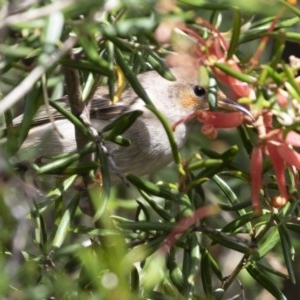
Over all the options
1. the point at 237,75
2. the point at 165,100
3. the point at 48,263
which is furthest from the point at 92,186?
the point at 165,100

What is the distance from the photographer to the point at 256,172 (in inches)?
82.4

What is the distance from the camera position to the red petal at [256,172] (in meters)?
2.07

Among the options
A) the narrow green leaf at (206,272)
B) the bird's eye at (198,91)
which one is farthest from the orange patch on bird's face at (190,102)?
the narrow green leaf at (206,272)

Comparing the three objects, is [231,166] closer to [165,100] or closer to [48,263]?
[48,263]

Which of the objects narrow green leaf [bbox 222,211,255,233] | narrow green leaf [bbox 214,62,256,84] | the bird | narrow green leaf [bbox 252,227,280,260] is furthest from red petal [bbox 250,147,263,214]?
the bird

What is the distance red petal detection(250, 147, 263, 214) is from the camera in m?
2.07

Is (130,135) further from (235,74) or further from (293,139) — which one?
(235,74)

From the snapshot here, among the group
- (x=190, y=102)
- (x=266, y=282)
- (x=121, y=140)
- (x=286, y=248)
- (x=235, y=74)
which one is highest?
(x=235, y=74)

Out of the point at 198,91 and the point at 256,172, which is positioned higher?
the point at 256,172

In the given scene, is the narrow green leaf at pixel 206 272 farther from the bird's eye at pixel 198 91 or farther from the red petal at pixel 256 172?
the bird's eye at pixel 198 91

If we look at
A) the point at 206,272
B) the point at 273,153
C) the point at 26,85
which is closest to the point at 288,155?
the point at 273,153

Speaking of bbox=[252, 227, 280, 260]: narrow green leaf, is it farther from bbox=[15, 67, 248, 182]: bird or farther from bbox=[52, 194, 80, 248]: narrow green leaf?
bbox=[15, 67, 248, 182]: bird

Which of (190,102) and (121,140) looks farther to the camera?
(190,102)

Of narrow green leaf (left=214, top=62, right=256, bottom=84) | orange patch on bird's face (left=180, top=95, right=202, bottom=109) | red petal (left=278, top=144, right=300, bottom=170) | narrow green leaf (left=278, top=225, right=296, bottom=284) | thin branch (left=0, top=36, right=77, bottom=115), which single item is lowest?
orange patch on bird's face (left=180, top=95, right=202, bottom=109)
